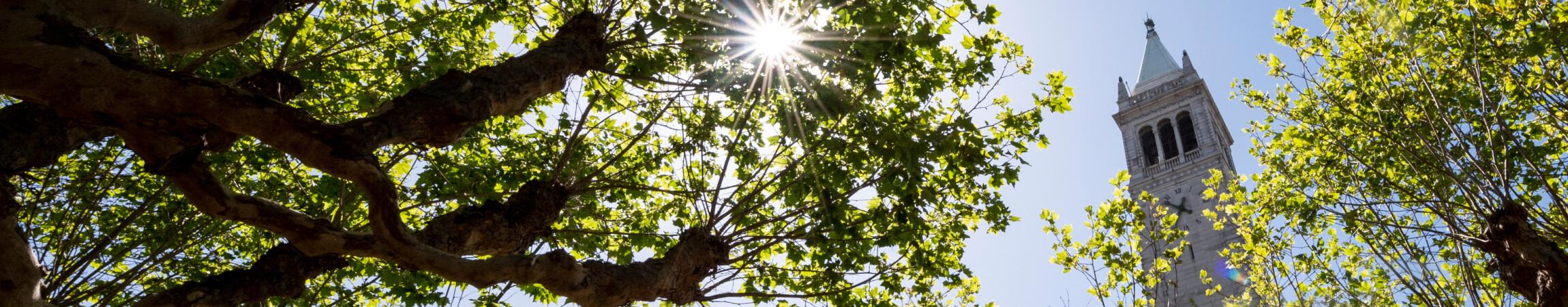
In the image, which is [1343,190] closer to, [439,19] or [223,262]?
[439,19]

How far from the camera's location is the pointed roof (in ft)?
176

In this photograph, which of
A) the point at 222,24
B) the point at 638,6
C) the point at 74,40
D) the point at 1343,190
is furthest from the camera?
the point at 1343,190

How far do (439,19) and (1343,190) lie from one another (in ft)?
34.9

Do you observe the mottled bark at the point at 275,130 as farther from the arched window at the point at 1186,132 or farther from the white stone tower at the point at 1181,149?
the arched window at the point at 1186,132

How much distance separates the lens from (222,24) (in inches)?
171

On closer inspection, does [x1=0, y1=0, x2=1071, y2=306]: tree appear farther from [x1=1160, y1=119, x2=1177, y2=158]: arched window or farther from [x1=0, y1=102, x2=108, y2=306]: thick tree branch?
[x1=1160, y1=119, x2=1177, y2=158]: arched window

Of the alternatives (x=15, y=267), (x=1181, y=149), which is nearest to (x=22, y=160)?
(x=15, y=267)

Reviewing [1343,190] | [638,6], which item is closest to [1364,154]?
[1343,190]

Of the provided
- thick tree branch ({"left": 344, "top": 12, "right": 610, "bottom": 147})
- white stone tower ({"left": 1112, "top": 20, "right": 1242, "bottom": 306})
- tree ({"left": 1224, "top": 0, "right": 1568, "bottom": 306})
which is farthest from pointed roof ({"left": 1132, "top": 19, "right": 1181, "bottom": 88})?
thick tree branch ({"left": 344, "top": 12, "right": 610, "bottom": 147})

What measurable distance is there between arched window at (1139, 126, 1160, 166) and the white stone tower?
0.04 metres

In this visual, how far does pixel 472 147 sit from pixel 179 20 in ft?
18.5

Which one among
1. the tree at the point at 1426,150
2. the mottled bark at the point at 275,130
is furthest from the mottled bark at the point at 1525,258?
the mottled bark at the point at 275,130

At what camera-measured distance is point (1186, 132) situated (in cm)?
4834

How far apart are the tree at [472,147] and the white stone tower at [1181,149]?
Result: 1296 inches
